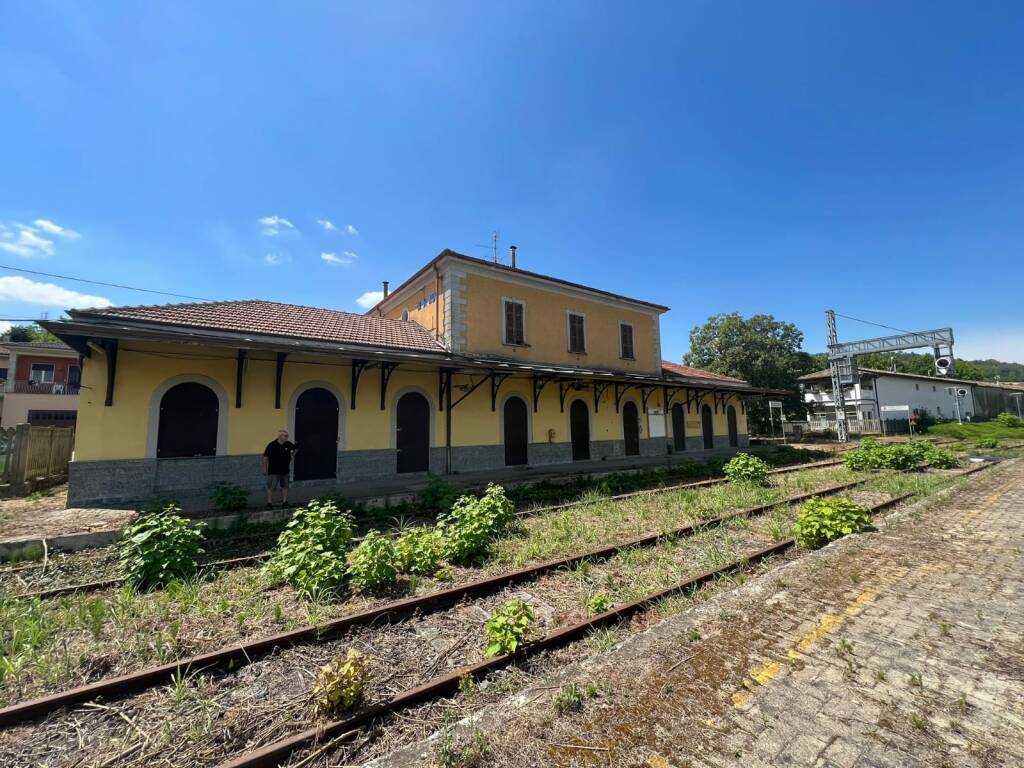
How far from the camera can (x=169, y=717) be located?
2824 mm

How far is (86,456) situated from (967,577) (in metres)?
14.5

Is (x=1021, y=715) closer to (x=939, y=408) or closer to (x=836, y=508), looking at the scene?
(x=836, y=508)

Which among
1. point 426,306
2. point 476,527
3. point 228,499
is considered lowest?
point 476,527

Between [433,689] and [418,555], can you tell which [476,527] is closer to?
[418,555]

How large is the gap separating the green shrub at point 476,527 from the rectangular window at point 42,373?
3420cm

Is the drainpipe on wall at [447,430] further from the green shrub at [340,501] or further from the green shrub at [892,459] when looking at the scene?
the green shrub at [892,459]

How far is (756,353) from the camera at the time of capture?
30.8 meters

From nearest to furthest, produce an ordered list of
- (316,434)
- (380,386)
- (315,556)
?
(315,556) → (316,434) → (380,386)

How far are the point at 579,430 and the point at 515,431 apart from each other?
3123 mm

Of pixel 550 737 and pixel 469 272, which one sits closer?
pixel 550 737

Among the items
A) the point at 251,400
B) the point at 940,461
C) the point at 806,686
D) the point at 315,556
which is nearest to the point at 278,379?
the point at 251,400

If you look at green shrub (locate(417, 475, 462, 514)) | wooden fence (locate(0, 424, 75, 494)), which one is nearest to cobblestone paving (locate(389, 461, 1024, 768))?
green shrub (locate(417, 475, 462, 514))

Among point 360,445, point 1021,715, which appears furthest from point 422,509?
point 1021,715

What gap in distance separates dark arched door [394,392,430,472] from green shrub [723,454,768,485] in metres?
8.87
